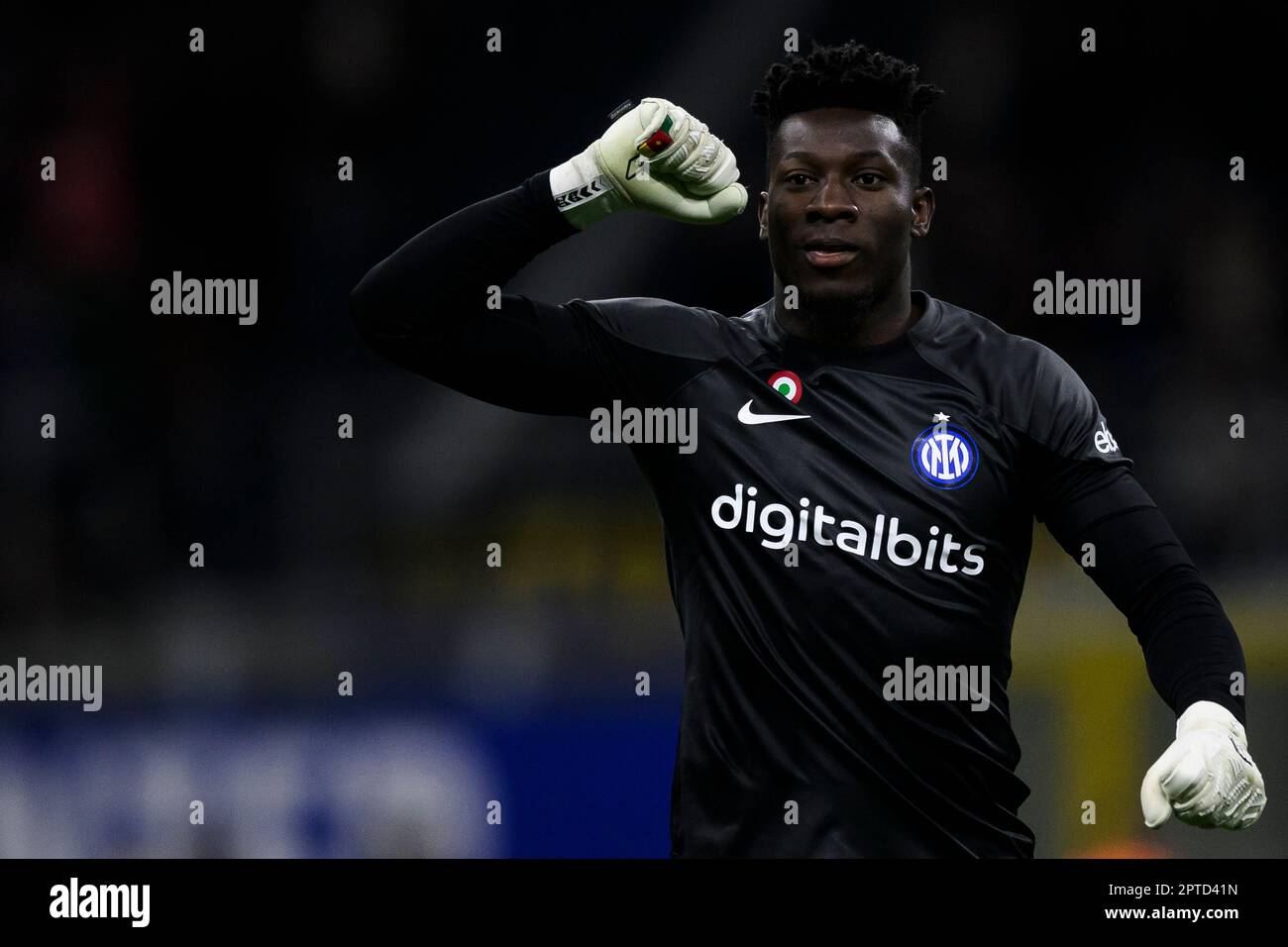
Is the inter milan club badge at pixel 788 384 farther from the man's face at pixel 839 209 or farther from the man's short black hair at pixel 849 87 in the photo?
the man's short black hair at pixel 849 87

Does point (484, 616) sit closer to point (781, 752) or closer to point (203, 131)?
point (203, 131)

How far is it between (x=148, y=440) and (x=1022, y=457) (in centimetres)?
398

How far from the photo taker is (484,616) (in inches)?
260

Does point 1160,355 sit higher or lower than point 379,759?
higher

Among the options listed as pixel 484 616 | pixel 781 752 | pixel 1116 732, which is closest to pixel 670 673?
pixel 484 616

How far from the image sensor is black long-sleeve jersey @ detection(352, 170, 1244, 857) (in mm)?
3898

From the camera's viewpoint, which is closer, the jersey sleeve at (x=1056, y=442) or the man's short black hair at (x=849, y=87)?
the jersey sleeve at (x=1056, y=442)

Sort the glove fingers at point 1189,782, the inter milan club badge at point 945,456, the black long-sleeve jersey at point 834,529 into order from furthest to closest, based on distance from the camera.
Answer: the inter milan club badge at point 945,456 < the black long-sleeve jersey at point 834,529 < the glove fingers at point 1189,782

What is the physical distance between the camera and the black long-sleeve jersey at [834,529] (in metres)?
3.90

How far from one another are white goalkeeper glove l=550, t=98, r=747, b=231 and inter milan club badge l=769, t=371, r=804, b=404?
409mm

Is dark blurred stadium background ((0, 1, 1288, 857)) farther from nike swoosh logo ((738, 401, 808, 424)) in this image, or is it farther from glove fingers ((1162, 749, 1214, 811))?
glove fingers ((1162, 749, 1214, 811))

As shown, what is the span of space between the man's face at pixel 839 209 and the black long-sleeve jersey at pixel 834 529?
0.50 ft

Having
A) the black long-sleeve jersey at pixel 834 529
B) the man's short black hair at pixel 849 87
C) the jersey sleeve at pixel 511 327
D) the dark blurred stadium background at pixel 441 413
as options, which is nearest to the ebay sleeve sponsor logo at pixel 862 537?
the black long-sleeve jersey at pixel 834 529

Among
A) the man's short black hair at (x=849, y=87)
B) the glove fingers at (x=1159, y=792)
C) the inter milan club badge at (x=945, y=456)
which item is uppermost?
the man's short black hair at (x=849, y=87)
